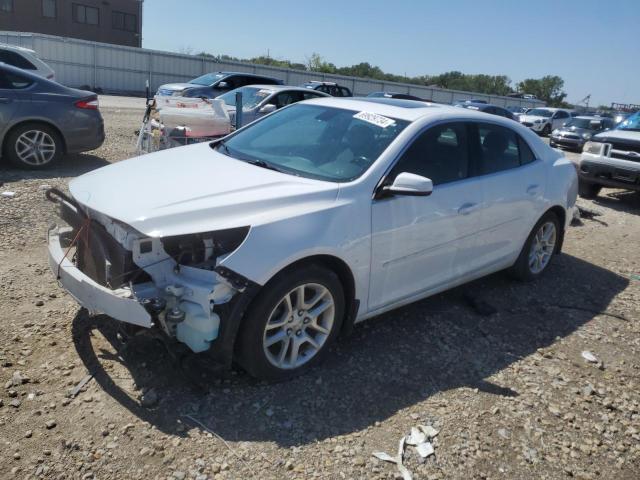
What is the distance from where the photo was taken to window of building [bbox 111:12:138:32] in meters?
46.2

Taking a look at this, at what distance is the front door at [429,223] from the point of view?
3578 millimetres

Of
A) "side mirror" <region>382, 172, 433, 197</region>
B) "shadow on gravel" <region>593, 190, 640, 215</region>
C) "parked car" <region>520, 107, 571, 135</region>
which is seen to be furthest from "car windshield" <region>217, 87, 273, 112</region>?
"parked car" <region>520, 107, 571, 135</region>

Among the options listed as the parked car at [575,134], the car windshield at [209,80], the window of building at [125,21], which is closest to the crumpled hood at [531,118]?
the parked car at [575,134]

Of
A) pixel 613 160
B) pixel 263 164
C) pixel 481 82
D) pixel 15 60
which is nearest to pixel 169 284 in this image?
pixel 263 164

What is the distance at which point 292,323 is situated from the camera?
3291mm

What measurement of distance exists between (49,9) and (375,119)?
47.9 meters

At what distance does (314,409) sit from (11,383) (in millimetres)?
1760

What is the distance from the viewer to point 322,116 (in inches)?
170

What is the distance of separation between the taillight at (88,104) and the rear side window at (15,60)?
4400 mm

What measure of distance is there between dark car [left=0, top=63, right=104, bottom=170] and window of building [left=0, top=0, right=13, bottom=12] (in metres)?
41.9

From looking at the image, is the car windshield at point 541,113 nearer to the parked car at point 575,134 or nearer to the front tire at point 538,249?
the parked car at point 575,134

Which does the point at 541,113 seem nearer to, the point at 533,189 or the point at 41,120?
the point at 533,189

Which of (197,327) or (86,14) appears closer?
(197,327)

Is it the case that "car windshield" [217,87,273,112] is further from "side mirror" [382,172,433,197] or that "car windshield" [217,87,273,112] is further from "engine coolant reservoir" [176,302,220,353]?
"engine coolant reservoir" [176,302,220,353]
